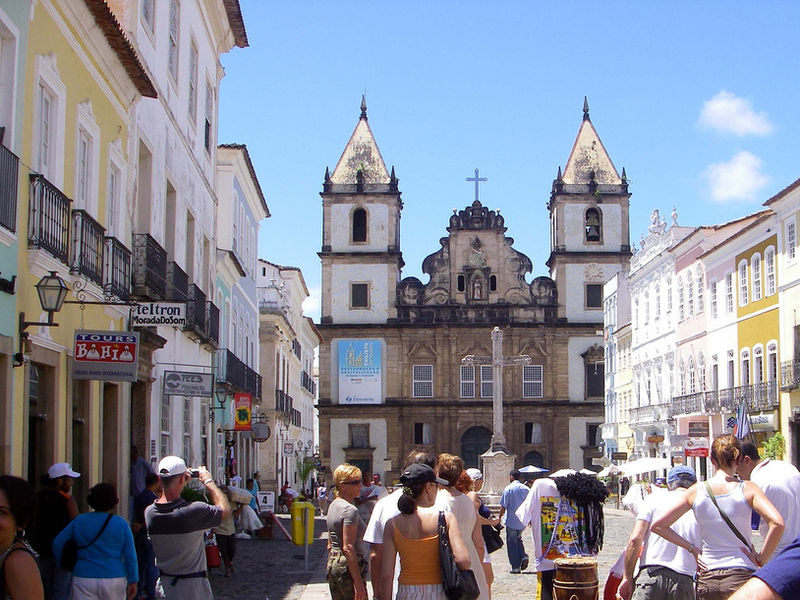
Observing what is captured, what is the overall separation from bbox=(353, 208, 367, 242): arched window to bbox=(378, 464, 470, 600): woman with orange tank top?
5895cm

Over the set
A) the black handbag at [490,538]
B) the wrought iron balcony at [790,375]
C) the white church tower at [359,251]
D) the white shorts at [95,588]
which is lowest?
the black handbag at [490,538]

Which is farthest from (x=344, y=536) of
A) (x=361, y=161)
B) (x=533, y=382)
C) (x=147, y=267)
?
(x=361, y=161)

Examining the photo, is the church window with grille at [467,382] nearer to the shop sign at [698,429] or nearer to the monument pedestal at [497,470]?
the monument pedestal at [497,470]

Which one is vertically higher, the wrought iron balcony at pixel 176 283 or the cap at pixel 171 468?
the wrought iron balcony at pixel 176 283

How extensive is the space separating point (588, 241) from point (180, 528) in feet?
192

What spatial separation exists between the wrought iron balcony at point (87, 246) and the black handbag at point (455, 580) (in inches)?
248

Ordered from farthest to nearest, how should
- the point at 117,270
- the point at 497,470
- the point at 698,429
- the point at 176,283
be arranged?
the point at 497,470, the point at 698,429, the point at 176,283, the point at 117,270

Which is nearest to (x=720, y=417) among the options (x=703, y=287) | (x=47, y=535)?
(x=703, y=287)

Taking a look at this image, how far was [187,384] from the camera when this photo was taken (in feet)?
54.5

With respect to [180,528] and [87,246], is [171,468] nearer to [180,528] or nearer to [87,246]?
[180,528]

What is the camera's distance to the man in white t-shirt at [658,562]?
8.24 metres

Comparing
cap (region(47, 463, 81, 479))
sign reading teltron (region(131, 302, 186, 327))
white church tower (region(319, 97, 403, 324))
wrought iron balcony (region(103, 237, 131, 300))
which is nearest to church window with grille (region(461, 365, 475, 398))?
white church tower (region(319, 97, 403, 324))

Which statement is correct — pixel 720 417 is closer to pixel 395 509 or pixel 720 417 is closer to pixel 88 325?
pixel 88 325

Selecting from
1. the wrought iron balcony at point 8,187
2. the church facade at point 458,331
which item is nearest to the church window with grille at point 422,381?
the church facade at point 458,331
